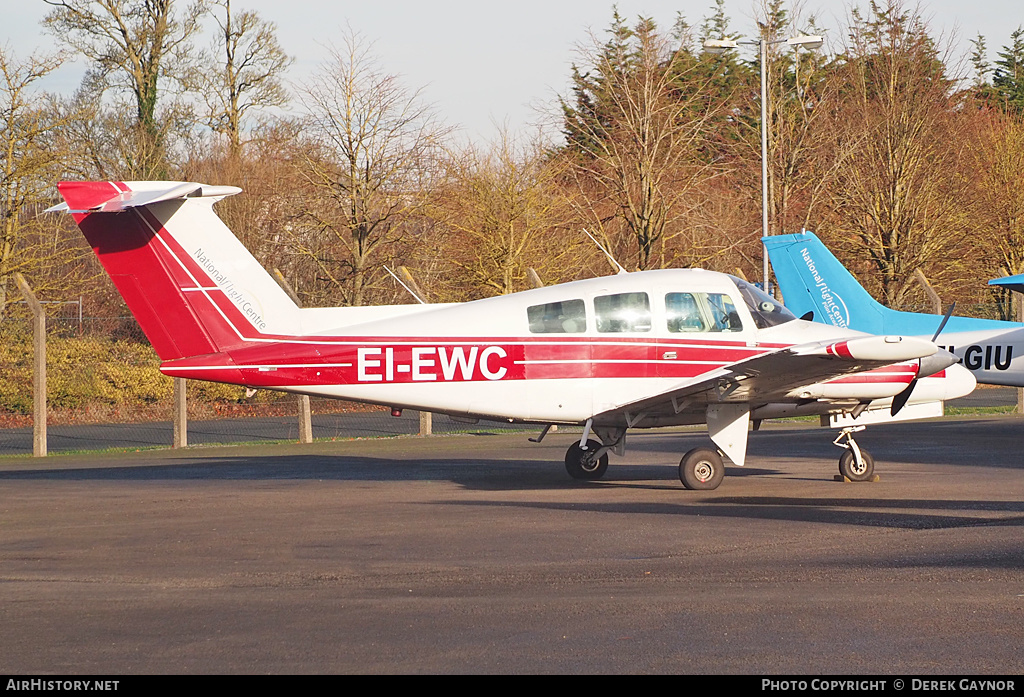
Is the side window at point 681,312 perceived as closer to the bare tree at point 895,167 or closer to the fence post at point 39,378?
the fence post at point 39,378

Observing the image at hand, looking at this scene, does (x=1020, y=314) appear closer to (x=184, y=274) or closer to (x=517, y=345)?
(x=517, y=345)

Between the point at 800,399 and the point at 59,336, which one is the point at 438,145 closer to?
the point at 59,336

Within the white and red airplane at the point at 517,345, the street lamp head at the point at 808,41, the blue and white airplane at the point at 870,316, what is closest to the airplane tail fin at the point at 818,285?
the blue and white airplane at the point at 870,316

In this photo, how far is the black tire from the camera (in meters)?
12.6

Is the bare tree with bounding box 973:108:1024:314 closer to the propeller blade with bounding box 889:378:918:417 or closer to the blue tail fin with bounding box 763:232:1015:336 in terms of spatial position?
the blue tail fin with bounding box 763:232:1015:336

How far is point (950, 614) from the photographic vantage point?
615cm

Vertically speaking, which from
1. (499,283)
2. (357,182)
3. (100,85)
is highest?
(100,85)

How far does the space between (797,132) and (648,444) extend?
1758cm

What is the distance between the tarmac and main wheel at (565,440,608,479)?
8.5 inches

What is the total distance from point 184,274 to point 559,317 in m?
4.00

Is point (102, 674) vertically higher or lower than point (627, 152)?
lower

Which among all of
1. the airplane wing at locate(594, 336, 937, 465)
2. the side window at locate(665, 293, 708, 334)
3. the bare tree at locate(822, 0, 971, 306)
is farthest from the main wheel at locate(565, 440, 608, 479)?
the bare tree at locate(822, 0, 971, 306)

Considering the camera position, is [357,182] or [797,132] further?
[797,132]

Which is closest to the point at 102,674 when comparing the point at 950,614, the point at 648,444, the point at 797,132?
the point at 950,614
